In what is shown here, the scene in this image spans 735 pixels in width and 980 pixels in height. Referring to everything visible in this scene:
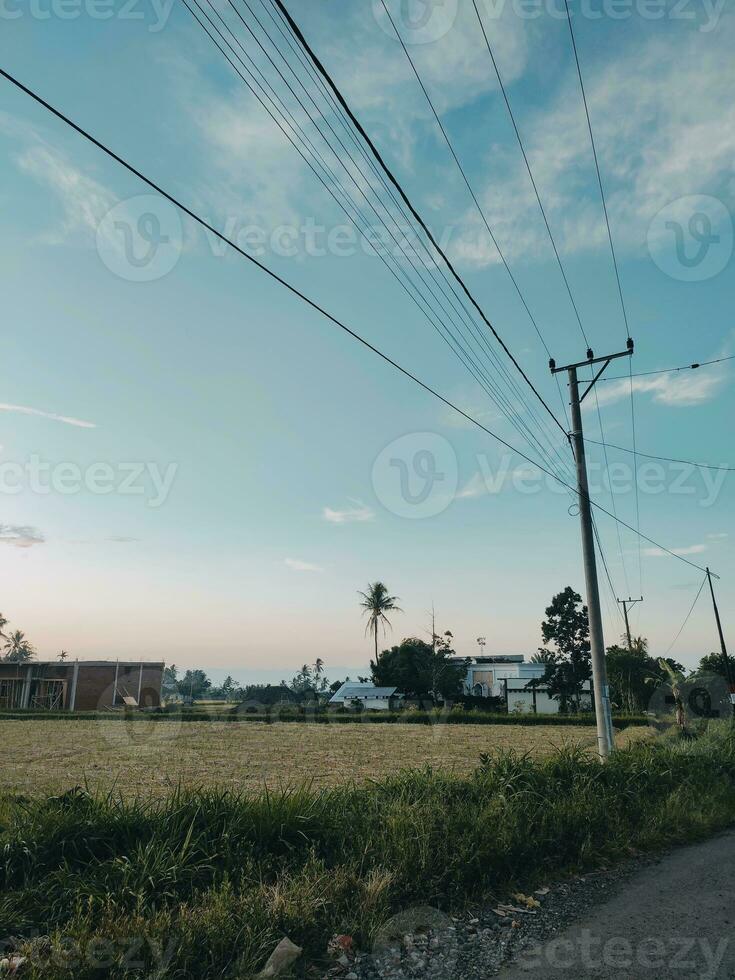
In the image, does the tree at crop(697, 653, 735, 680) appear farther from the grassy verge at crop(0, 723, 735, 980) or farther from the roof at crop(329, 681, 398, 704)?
the grassy verge at crop(0, 723, 735, 980)

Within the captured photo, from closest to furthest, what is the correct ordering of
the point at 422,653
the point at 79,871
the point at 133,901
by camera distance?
the point at 133,901 → the point at 79,871 → the point at 422,653

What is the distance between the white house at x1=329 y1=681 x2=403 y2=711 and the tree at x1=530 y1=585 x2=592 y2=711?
1321cm

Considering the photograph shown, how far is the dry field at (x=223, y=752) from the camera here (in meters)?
16.2

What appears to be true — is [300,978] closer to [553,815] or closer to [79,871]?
[79,871]

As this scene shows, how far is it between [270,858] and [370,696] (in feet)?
192

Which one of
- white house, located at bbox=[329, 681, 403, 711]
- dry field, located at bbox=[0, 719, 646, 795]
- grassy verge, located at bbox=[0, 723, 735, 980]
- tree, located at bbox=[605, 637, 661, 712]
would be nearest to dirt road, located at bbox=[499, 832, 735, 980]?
grassy verge, located at bbox=[0, 723, 735, 980]

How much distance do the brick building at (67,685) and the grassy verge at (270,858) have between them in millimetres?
54397

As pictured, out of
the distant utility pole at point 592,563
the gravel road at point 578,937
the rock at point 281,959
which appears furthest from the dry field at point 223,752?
the rock at point 281,959

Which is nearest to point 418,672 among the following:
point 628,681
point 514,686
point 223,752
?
point 514,686

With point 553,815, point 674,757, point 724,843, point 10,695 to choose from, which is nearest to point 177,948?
point 553,815

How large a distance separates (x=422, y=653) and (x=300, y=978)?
65.2 m

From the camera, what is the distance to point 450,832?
673 centimetres

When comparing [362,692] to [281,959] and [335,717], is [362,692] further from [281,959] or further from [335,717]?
[281,959]

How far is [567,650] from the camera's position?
190ft
